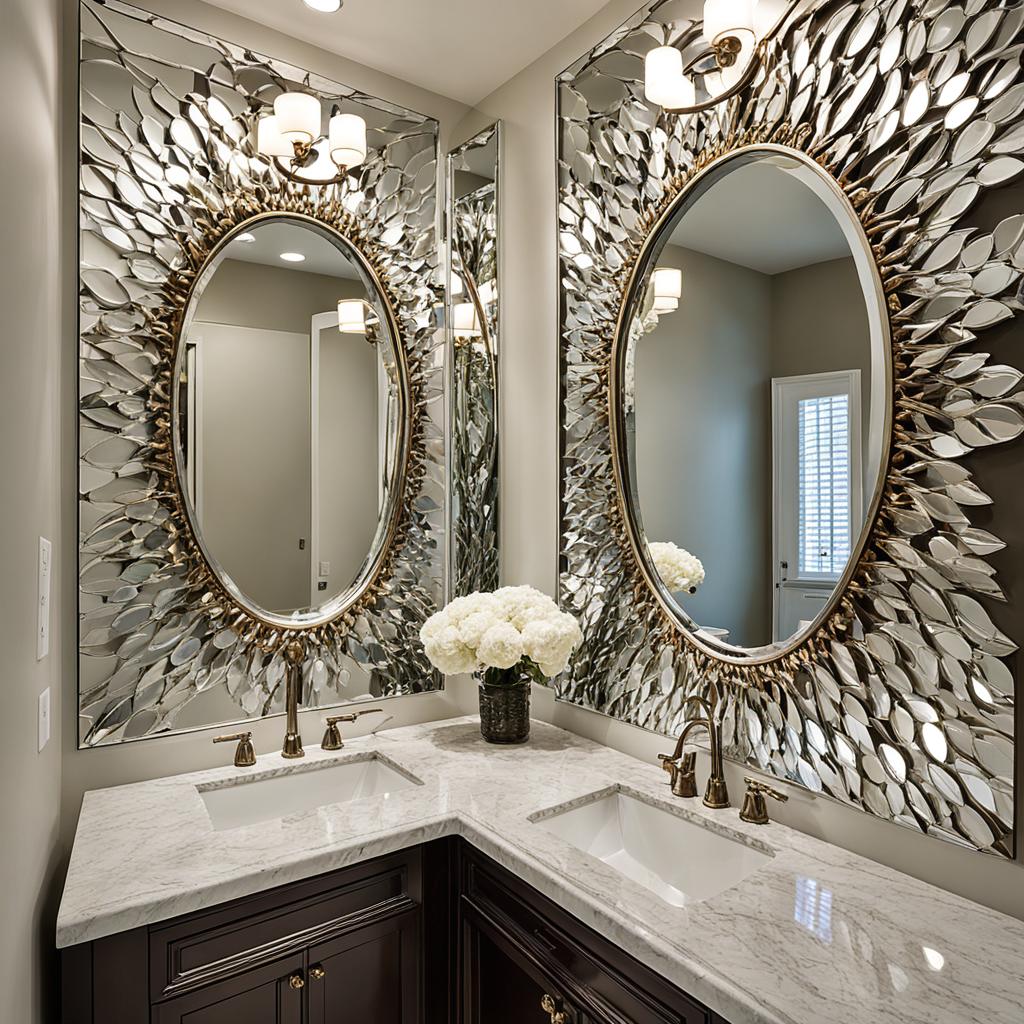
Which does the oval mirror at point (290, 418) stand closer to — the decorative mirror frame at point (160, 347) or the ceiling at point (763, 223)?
the decorative mirror frame at point (160, 347)

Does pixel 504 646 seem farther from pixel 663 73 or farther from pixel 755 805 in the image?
pixel 663 73

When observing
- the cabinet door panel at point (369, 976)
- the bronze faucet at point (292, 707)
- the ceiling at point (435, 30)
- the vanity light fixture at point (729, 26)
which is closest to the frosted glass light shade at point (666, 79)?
the vanity light fixture at point (729, 26)

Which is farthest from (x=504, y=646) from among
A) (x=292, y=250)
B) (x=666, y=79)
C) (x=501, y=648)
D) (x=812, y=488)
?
(x=666, y=79)

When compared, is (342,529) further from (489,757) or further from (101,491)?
(489,757)

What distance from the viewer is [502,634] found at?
1.87 m

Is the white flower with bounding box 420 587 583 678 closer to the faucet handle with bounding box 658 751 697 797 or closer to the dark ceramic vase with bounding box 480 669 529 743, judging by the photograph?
the dark ceramic vase with bounding box 480 669 529 743

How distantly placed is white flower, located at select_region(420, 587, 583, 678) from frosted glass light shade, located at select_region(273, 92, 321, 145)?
1.26 m

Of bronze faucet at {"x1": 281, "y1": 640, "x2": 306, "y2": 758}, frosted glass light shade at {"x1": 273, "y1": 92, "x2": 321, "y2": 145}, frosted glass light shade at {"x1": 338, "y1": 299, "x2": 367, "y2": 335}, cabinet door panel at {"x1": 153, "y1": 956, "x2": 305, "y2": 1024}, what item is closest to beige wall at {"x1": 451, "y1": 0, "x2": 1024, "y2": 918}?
frosted glass light shade at {"x1": 338, "y1": 299, "x2": 367, "y2": 335}

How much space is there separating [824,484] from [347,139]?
1.45 m

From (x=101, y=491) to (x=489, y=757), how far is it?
1149 millimetres

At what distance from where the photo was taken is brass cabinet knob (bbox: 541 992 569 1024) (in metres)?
1.28

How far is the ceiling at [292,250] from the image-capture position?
1973 millimetres

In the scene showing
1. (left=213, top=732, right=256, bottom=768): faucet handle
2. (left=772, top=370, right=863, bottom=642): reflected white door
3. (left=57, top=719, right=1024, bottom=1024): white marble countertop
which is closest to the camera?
(left=57, top=719, right=1024, bottom=1024): white marble countertop

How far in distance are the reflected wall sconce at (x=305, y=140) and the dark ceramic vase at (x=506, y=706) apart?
139 centimetres
